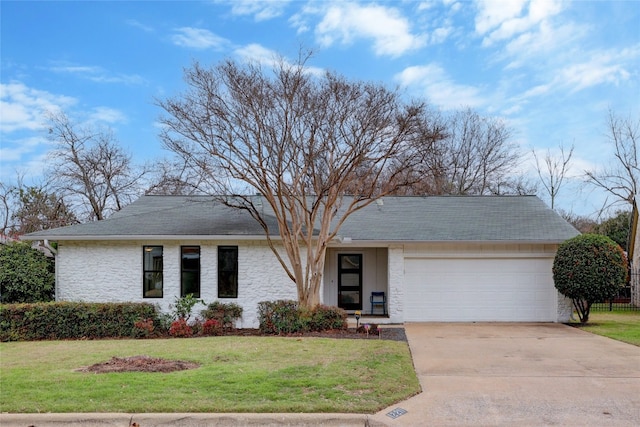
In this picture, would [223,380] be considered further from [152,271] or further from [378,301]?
[378,301]

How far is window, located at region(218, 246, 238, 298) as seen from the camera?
15117mm

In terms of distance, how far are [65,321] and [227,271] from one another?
4.33 metres

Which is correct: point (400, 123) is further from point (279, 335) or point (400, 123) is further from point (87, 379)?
point (87, 379)

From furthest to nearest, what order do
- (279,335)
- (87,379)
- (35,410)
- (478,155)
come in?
(478,155)
(279,335)
(87,379)
(35,410)

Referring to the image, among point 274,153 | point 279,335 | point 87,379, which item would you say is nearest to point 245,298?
point 279,335

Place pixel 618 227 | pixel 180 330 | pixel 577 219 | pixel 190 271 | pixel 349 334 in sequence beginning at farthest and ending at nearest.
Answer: pixel 577 219 < pixel 618 227 < pixel 190 271 < pixel 180 330 < pixel 349 334

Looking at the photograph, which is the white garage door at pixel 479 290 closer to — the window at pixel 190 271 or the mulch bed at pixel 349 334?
the mulch bed at pixel 349 334

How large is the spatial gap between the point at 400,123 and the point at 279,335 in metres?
6.22

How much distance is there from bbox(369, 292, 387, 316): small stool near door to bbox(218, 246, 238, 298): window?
16.0ft

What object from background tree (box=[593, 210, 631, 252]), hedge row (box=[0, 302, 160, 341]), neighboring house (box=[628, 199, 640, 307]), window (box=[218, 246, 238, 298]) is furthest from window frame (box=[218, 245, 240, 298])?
background tree (box=[593, 210, 631, 252])

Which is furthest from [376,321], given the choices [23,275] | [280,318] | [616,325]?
[23,275]

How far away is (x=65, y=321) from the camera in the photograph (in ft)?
43.0

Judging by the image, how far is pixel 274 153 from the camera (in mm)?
13945

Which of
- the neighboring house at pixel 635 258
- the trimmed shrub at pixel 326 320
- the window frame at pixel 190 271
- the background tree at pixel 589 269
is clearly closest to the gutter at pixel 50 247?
the window frame at pixel 190 271
